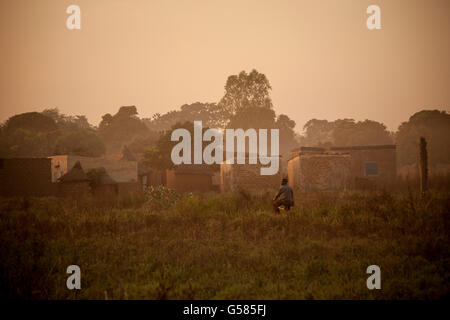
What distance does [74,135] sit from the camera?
1430 inches

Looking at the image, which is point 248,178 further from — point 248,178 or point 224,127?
point 224,127

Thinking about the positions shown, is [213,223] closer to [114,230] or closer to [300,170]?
[114,230]

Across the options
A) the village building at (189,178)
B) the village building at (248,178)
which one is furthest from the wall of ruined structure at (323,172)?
the village building at (189,178)

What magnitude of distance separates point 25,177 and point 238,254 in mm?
22882

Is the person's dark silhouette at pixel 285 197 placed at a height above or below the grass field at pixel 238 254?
above

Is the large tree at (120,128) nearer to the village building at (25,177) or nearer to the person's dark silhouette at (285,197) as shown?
the village building at (25,177)

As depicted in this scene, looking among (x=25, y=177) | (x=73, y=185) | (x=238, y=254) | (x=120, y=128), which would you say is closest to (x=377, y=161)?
(x=238, y=254)

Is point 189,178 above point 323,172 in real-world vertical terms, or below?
below

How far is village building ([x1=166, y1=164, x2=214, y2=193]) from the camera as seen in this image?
25.4 meters

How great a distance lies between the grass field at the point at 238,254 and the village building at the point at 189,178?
15.6 metres

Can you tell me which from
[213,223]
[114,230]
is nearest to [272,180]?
[213,223]

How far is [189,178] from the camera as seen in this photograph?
25766 millimetres

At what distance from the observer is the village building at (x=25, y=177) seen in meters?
22.2

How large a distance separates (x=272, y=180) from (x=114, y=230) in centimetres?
1759
